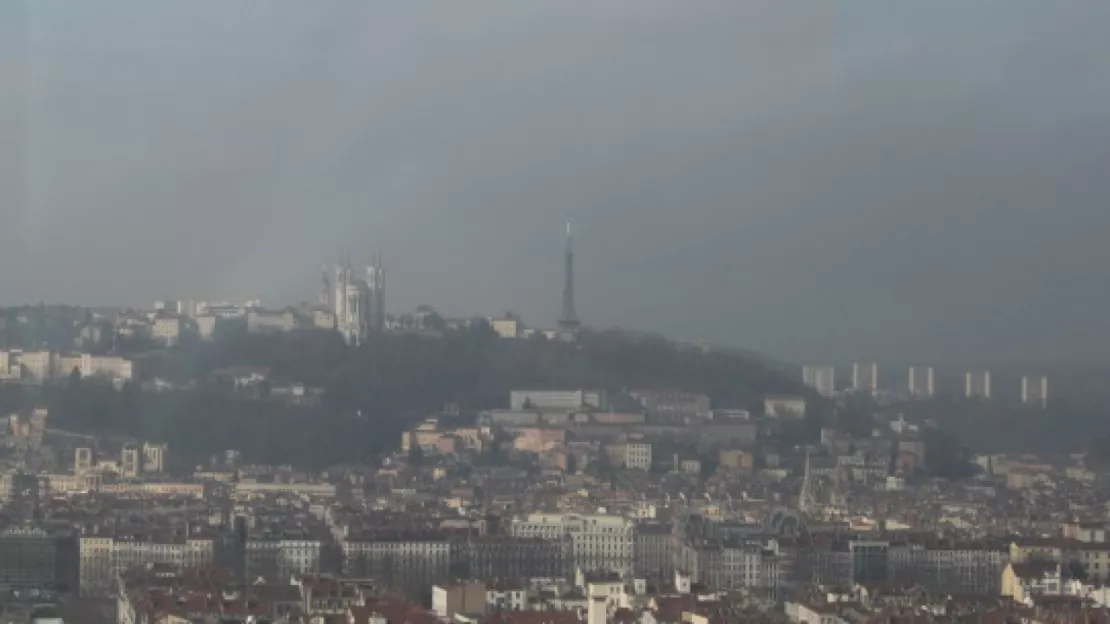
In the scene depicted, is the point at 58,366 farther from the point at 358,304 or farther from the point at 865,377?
the point at 865,377

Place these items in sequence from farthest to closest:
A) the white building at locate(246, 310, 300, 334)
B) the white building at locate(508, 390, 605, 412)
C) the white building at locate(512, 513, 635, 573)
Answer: the white building at locate(508, 390, 605, 412) < the white building at locate(246, 310, 300, 334) < the white building at locate(512, 513, 635, 573)

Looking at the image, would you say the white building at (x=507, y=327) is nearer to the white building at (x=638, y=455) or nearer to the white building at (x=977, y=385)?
the white building at (x=638, y=455)

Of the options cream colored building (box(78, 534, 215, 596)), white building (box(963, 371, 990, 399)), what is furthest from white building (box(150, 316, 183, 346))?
cream colored building (box(78, 534, 215, 596))

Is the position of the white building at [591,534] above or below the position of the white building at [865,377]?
below

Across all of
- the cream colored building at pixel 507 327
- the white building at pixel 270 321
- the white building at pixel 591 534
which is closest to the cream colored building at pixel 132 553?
the white building at pixel 591 534

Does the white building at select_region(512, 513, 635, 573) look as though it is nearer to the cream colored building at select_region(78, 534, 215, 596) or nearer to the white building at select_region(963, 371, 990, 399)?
the cream colored building at select_region(78, 534, 215, 596)
